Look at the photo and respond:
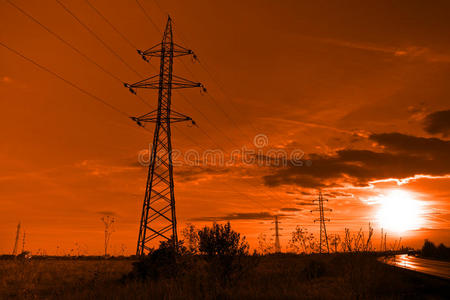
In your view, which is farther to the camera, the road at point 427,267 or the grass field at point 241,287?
the road at point 427,267

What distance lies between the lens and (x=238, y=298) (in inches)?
556

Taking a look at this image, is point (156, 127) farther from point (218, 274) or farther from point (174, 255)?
point (218, 274)

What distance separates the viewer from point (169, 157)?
2630cm

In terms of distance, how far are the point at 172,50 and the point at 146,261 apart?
17394mm

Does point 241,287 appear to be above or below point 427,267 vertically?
above

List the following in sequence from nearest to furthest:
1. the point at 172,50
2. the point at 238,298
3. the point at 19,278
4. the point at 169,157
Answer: the point at 238,298 → the point at 19,278 → the point at 169,157 → the point at 172,50

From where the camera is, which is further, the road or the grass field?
the road

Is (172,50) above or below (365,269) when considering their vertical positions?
above

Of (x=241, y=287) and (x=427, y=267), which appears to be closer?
(x=241, y=287)

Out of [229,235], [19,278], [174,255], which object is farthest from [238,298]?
[19,278]

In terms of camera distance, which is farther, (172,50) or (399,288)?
(172,50)

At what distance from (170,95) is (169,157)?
5.37 meters

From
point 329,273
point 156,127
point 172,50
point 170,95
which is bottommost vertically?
point 329,273

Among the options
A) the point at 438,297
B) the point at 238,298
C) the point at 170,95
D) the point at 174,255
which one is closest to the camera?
the point at 238,298
